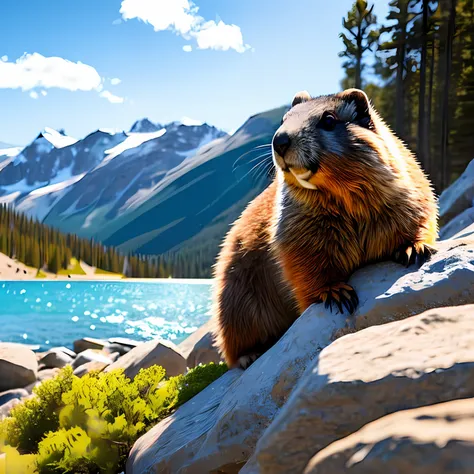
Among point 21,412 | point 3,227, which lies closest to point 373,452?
point 21,412

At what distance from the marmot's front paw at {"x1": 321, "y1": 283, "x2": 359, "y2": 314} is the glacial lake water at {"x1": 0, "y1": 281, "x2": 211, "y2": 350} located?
40.8 ft

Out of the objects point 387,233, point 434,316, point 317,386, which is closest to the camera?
point 317,386

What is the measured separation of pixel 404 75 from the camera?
1075 inches

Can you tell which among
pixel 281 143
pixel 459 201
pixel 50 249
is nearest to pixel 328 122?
pixel 281 143

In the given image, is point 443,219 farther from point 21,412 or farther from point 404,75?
point 404,75

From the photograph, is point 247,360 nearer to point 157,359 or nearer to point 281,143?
point 281,143

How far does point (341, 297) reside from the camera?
3.40 m

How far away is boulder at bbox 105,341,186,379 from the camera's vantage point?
9.44 metres

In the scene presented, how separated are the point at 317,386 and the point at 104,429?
13.5ft

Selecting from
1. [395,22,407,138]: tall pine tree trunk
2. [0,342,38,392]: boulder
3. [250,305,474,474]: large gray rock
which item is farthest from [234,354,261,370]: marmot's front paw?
[395,22,407,138]: tall pine tree trunk

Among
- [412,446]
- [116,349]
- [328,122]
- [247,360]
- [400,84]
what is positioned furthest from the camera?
[400,84]

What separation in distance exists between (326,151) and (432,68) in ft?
81.9

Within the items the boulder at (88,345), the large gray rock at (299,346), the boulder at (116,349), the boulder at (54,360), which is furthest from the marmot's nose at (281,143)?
the boulder at (88,345)

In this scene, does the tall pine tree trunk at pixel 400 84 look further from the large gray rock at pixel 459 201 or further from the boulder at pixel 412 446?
the boulder at pixel 412 446
